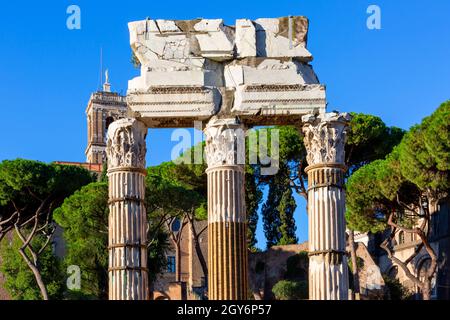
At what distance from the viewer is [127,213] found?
46.6 feet

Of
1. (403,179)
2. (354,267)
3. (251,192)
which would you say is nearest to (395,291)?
(354,267)

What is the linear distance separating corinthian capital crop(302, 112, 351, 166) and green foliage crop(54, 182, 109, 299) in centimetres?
2188

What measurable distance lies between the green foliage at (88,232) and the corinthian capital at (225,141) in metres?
21.5

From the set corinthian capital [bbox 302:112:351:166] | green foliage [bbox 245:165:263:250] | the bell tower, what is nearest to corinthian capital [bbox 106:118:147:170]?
corinthian capital [bbox 302:112:351:166]

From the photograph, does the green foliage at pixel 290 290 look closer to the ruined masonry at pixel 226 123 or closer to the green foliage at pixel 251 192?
the green foliage at pixel 251 192

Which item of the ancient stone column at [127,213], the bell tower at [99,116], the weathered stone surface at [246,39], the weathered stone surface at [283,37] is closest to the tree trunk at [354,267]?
the weathered stone surface at [283,37]

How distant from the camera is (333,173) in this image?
14211 mm

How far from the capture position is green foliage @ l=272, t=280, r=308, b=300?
4466cm

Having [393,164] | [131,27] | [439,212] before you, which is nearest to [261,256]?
[439,212]

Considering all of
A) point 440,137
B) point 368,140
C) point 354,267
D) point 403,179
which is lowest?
point 354,267

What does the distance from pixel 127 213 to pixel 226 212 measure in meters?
1.35

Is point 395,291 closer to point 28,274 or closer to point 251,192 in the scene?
point 251,192

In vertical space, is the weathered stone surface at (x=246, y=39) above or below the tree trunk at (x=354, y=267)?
above

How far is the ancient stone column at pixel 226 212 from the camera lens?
13891 mm
